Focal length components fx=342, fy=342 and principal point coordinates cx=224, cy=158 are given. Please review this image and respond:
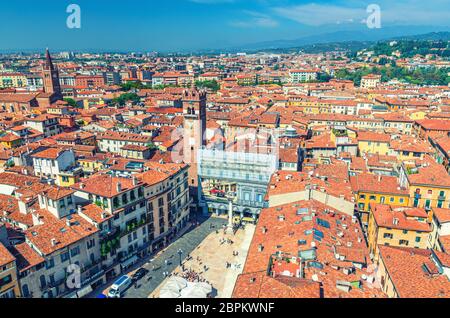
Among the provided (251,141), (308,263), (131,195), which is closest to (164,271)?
(131,195)

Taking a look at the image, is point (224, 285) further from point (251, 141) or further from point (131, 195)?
point (251, 141)

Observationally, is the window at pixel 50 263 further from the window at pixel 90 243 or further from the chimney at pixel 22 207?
the chimney at pixel 22 207

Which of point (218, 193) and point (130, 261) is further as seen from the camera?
point (218, 193)

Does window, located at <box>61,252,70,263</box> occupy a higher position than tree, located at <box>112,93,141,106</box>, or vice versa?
tree, located at <box>112,93,141,106</box>

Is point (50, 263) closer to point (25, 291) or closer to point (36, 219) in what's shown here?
point (25, 291)

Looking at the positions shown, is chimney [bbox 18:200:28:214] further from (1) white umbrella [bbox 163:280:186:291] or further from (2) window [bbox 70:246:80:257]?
(1) white umbrella [bbox 163:280:186:291]

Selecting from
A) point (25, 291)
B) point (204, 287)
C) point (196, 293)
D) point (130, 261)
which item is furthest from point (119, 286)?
point (25, 291)

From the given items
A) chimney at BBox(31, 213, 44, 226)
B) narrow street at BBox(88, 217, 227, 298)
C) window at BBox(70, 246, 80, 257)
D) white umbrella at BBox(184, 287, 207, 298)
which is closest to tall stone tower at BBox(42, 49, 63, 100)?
narrow street at BBox(88, 217, 227, 298)
